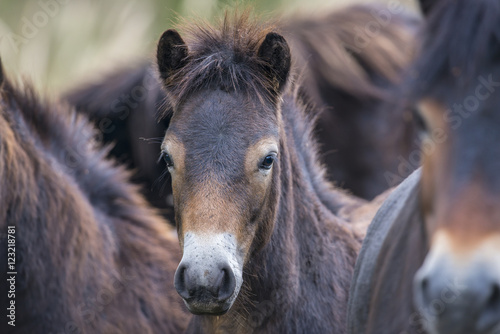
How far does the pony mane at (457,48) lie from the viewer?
1.88m

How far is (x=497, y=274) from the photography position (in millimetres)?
1724

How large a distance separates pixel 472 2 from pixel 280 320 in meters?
1.78

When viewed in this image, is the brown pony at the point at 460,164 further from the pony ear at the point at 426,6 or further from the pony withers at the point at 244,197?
the pony withers at the point at 244,197

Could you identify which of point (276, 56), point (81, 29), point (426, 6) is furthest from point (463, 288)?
point (81, 29)

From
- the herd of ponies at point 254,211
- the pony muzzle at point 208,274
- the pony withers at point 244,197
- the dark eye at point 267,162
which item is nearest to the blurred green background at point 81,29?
Result: the herd of ponies at point 254,211

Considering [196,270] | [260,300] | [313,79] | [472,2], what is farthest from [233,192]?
[313,79]

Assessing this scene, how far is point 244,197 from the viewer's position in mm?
2930

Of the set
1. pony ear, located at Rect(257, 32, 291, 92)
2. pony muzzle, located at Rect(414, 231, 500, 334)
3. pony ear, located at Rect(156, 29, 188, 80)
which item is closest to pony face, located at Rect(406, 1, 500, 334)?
pony muzzle, located at Rect(414, 231, 500, 334)

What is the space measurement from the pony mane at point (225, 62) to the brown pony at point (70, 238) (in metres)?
1.00

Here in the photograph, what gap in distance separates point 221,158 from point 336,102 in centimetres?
391

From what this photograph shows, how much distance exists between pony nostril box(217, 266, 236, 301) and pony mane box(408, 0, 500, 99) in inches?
43.5

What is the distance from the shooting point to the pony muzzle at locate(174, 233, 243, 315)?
267 centimetres

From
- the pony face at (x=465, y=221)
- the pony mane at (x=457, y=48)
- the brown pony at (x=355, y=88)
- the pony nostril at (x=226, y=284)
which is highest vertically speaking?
the pony mane at (x=457, y=48)

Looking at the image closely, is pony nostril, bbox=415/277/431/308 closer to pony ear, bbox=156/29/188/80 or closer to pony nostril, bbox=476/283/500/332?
pony nostril, bbox=476/283/500/332
